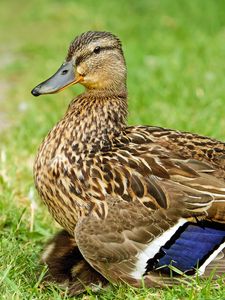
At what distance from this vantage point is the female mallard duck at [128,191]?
4141 mm

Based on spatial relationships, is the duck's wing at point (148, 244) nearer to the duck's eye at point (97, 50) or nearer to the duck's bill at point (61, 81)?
the duck's bill at point (61, 81)

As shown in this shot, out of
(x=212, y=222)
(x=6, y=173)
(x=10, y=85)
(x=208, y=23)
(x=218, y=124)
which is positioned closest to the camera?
(x=212, y=222)

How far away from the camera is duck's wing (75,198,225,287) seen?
13.5 ft

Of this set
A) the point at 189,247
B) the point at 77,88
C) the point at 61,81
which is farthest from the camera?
the point at 77,88

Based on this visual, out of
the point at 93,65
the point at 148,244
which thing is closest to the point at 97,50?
the point at 93,65

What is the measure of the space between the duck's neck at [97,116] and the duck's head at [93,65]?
0.05 m

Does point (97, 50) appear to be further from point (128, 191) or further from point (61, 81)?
point (128, 191)

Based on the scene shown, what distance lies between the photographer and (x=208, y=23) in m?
9.64

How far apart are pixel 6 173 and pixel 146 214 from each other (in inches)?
63.7

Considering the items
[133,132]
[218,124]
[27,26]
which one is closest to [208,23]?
[27,26]

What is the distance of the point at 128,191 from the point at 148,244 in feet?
0.83

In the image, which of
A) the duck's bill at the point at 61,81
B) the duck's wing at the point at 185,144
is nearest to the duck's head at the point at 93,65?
the duck's bill at the point at 61,81

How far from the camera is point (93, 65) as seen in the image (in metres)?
4.66

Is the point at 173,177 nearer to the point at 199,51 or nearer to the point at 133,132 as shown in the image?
the point at 133,132
